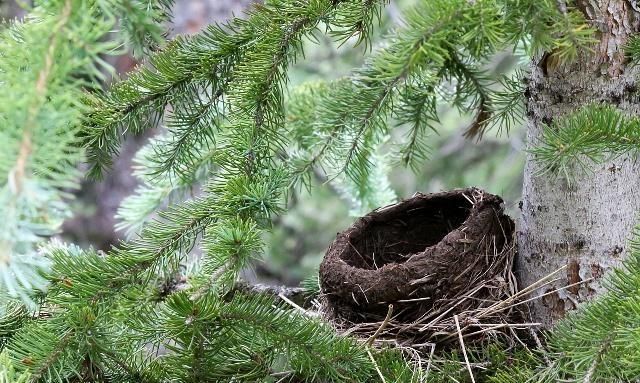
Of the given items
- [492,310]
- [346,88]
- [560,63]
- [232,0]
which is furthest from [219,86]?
[232,0]

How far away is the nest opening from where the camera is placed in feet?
6.65

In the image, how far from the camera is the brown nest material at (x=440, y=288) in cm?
165

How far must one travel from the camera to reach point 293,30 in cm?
134

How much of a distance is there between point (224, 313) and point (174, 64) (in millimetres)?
485

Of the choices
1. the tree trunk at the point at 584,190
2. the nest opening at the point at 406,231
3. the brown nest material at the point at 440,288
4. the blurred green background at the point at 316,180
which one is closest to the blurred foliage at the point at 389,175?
the blurred green background at the point at 316,180

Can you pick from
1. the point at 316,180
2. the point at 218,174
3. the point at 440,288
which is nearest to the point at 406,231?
the point at 440,288

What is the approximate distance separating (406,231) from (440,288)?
0.42m

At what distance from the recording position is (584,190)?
1510 millimetres

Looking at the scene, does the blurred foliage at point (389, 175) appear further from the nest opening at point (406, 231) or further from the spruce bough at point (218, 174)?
the spruce bough at point (218, 174)

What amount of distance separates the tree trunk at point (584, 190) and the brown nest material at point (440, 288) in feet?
0.37

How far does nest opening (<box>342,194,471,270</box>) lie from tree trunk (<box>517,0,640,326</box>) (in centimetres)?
42

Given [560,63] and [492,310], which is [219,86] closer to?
[560,63]

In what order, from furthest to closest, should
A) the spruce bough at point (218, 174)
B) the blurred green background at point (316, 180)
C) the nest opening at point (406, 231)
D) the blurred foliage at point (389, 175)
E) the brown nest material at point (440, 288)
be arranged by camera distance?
the blurred foliage at point (389, 175)
the blurred green background at point (316, 180)
the nest opening at point (406, 231)
the brown nest material at point (440, 288)
the spruce bough at point (218, 174)

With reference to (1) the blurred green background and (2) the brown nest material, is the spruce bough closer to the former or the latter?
(2) the brown nest material
